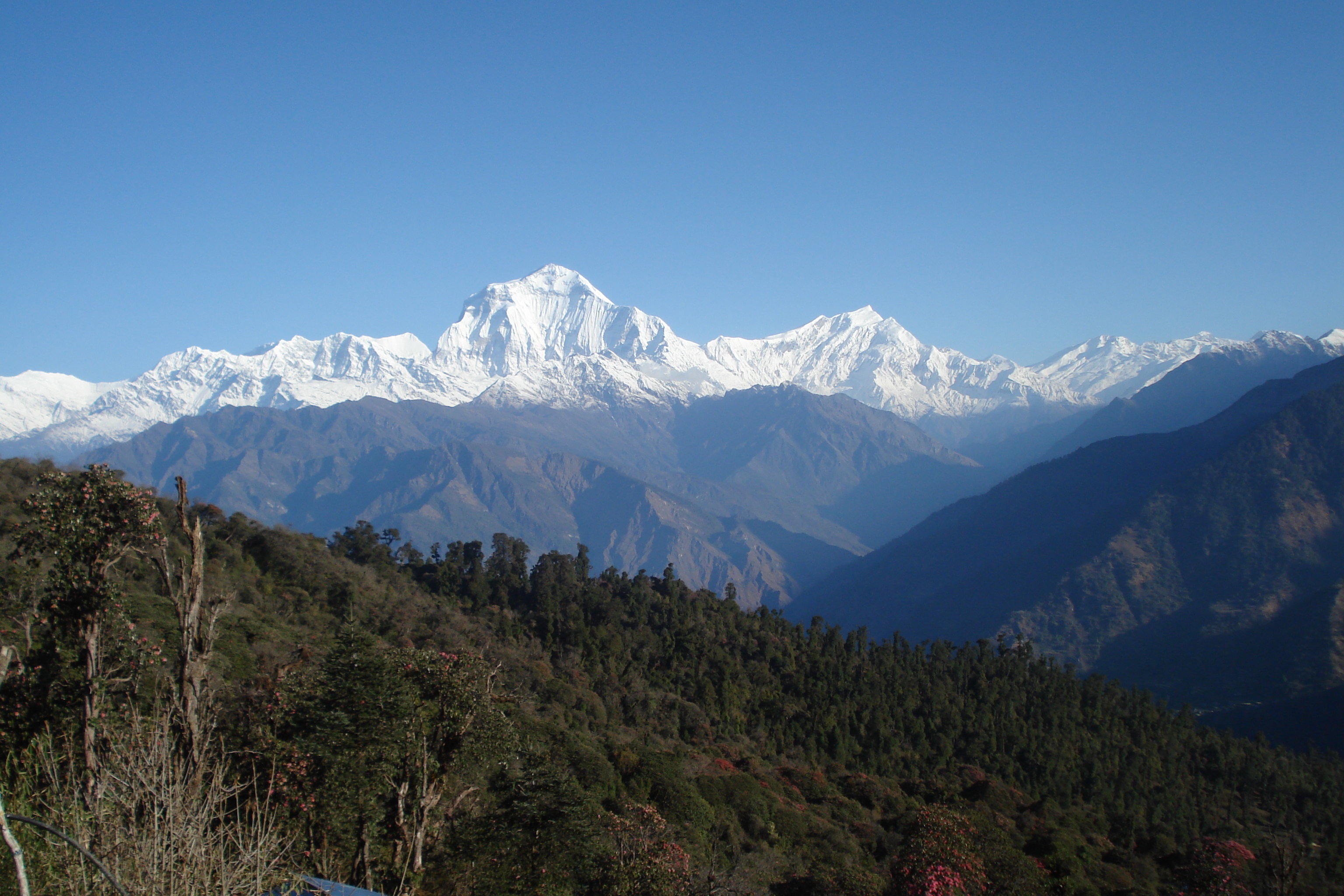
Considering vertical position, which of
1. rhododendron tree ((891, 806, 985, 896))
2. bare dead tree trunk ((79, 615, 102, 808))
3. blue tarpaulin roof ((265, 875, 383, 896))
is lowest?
rhododendron tree ((891, 806, 985, 896))

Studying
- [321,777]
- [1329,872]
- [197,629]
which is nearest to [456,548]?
[321,777]

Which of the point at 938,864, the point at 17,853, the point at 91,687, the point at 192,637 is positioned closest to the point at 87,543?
the point at 91,687

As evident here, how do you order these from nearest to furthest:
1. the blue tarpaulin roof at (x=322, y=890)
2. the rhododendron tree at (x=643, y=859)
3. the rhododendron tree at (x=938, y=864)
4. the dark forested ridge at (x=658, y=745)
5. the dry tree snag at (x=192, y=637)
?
the blue tarpaulin roof at (x=322, y=890) < the dry tree snag at (x=192, y=637) < the rhododendron tree at (x=643, y=859) < the dark forested ridge at (x=658, y=745) < the rhododendron tree at (x=938, y=864)

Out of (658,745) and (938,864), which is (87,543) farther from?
(658,745)

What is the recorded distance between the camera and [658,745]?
59.1 meters

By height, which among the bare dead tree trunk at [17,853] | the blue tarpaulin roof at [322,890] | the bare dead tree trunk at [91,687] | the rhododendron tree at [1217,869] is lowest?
the rhododendron tree at [1217,869]

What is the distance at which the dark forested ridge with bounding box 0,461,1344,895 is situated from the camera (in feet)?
80.3

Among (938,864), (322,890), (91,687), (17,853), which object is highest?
(17,853)

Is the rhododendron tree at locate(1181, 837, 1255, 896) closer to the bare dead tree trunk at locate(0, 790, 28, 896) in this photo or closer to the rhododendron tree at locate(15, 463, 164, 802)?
the bare dead tree trunk at locate(0, 790, 28, 896)

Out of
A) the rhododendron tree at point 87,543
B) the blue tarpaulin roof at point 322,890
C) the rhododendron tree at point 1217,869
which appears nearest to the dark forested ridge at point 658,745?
the rhododendron tree at point 1217,869

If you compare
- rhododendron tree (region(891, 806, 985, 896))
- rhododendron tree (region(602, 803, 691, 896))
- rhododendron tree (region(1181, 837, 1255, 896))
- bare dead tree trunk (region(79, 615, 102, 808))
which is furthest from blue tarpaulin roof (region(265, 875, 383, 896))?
rhododendron tree (region(1181, 837, 1255, 896))

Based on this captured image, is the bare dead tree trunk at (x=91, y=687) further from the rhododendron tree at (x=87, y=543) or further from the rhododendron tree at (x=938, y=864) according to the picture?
the rhododendron tree at (x=938, y=864)

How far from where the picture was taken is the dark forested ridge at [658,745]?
80.3 feet

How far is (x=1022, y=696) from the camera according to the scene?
295 ft
